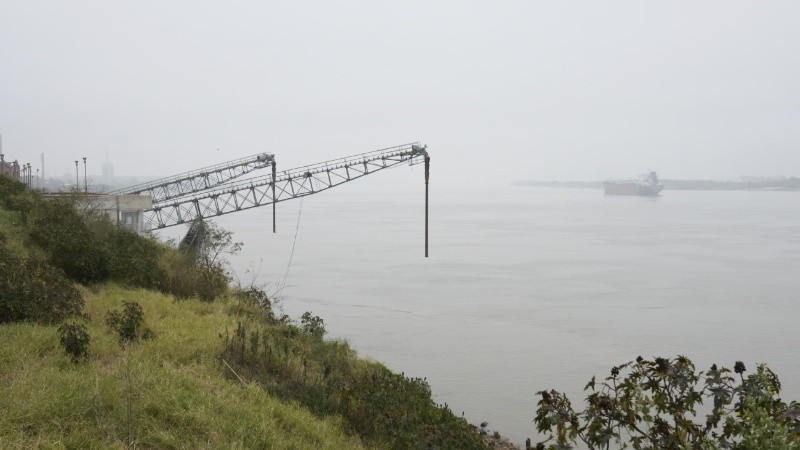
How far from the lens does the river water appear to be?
17.7m

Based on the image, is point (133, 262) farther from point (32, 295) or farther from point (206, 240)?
point (206, 240)

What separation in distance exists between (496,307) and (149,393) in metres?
20.4

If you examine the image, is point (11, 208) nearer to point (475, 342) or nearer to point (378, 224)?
point (475, 342)

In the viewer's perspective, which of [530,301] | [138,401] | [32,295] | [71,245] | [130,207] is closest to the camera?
[138,401]

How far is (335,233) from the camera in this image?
55281 millimetres

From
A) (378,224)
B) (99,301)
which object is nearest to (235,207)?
(99,301)

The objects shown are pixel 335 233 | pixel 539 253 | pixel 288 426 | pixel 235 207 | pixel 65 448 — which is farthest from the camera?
pixel 335 233

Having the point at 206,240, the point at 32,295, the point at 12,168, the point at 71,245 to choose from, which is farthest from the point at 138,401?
the point at 12,168

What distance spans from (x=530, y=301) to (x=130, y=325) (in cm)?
1993

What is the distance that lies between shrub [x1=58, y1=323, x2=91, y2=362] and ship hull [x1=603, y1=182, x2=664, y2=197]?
13477 cm

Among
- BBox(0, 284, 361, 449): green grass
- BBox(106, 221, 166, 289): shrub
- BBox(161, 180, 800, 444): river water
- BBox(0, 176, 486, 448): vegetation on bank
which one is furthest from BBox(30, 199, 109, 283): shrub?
BBox(161, 180, 800, 444): river water

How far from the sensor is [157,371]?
7.66 meters

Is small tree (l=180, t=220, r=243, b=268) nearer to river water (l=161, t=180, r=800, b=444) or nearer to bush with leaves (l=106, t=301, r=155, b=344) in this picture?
river water (l=161, t=180, r=800, b=444)

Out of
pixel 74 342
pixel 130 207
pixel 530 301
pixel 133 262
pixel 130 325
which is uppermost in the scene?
pixel 130 207
